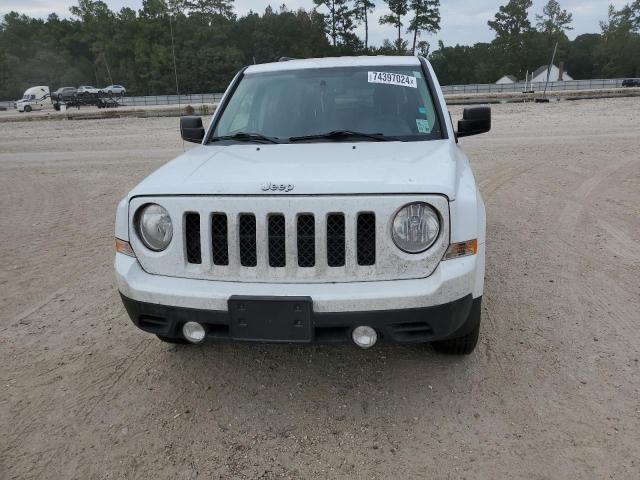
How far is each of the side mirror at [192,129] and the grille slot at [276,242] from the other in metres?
2.04

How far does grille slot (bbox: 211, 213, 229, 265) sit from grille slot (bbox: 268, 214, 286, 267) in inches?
9.5

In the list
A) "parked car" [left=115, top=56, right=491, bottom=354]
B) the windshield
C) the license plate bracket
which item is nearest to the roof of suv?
the windshield

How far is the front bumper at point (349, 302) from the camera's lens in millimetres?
2551

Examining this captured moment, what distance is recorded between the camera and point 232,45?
90938 mm

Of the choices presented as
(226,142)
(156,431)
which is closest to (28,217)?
(226,142)

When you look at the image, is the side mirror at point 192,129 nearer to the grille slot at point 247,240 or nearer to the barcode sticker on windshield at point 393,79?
the barcode sticker on windshield at point 393,79

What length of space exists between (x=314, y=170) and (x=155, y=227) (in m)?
0.92

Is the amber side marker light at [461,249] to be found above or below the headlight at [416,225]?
below

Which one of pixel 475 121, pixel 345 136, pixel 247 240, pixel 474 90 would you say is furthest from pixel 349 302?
pixel 474 90

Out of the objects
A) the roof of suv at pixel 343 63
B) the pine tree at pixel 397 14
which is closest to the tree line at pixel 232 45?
the pine tree at pixel 397 14

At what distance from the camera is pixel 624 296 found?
165 inches

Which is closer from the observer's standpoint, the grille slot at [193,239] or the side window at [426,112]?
the grille slot at [193,239]

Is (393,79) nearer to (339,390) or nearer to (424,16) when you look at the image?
(339,390)

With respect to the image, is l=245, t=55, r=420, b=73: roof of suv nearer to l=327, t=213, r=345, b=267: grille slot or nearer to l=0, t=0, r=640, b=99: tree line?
l=327, t=213, r=345, b=267: grille slot
